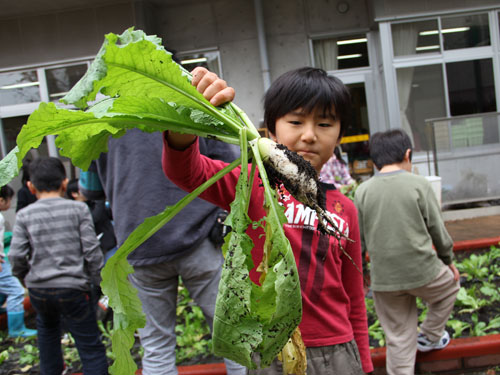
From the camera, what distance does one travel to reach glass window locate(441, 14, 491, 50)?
8.82m

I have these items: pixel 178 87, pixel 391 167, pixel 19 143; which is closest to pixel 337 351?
pixel 178 87

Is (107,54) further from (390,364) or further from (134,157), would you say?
(390,364)

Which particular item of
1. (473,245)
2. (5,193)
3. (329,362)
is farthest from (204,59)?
(329,362)

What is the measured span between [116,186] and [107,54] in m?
1.59

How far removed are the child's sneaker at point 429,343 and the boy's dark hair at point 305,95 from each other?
234 cm

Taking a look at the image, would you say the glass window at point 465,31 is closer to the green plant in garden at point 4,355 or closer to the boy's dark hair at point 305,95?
the boy's dark hair at point 305,95

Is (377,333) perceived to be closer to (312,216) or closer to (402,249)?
(402,249)

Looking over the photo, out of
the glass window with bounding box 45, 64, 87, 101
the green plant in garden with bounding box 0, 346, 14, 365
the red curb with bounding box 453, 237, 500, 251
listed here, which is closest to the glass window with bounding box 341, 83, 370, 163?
the red curb with bounding box 453, 237, 500, 251

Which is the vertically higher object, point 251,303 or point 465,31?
point 465,31

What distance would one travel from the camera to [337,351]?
181cm

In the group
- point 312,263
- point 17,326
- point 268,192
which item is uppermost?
point 268,192

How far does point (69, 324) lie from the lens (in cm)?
321

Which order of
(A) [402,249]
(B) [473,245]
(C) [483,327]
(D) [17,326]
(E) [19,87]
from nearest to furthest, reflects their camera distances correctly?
(A) [402,249] → (C) [483,327] → (D) [17,326] → (B) [473,245] → (E) [19,87]

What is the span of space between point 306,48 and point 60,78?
18.0 ft
